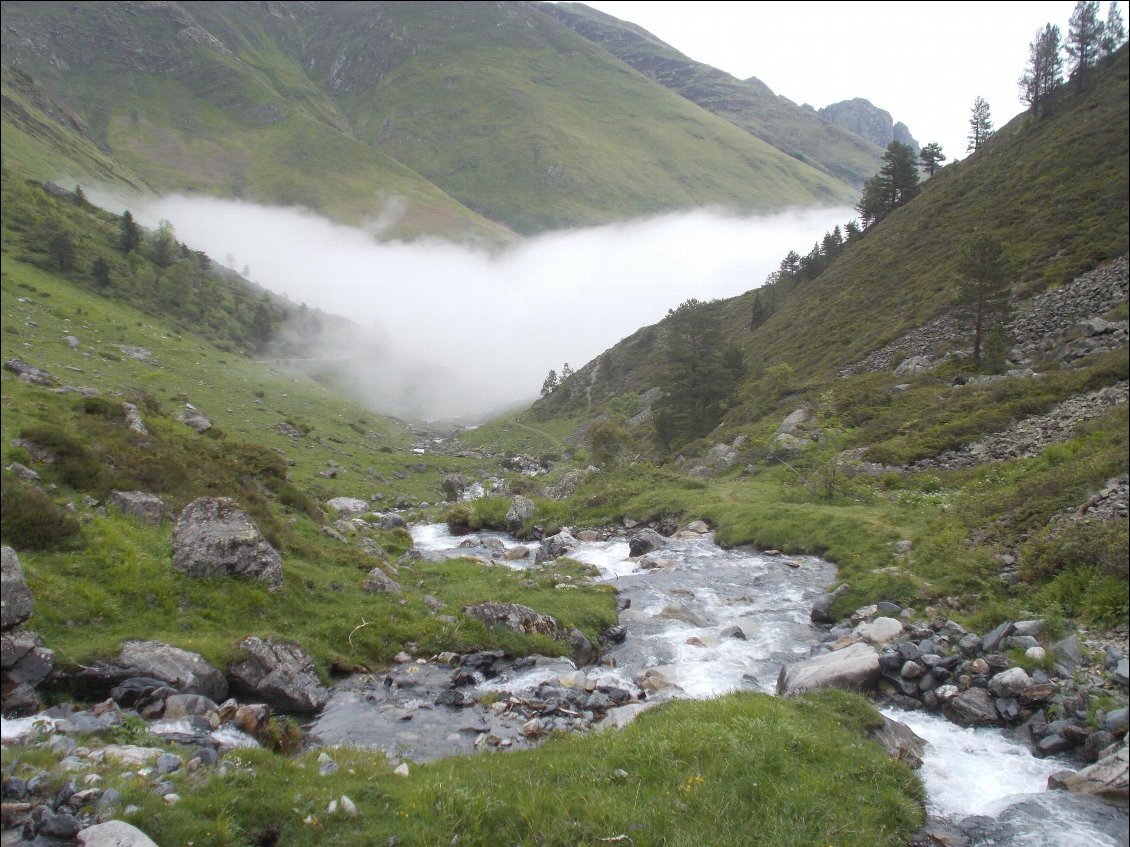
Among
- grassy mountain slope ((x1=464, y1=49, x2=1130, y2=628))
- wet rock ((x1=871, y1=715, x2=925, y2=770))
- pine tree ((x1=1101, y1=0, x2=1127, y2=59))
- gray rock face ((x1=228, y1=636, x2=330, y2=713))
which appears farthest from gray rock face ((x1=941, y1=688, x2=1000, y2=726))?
pine tree ((x1=1101, y1=0, x2=1127, y2=59))

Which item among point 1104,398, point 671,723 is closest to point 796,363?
point 1104,398

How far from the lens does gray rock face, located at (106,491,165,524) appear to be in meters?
15.1

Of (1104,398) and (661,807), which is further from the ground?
(1104,398)

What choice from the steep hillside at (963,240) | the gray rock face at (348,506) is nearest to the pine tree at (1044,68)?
the steep hillside at (963,240)

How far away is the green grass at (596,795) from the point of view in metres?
8.90

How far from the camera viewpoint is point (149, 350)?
27016 mm

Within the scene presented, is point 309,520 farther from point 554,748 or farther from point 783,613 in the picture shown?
point 783,613

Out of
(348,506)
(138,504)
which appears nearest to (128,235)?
(348,506)

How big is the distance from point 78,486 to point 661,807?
44.1 ft

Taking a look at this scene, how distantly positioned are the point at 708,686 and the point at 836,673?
3579 millimetres

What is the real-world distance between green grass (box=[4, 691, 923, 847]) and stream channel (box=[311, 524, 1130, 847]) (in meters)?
1.51

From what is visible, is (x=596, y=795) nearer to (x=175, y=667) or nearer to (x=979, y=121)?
(x=175, y=667)

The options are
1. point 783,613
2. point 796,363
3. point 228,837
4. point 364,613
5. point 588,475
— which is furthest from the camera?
point 796,363

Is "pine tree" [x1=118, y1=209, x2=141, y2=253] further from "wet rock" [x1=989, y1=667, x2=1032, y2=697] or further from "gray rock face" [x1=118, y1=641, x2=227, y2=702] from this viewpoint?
"wet rock" [x1=989, y1=667, x2=1032, y2=697]
